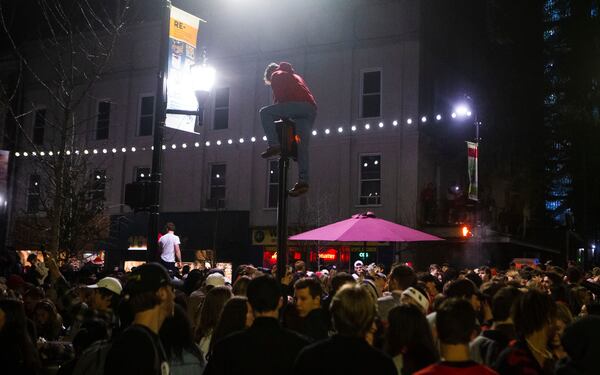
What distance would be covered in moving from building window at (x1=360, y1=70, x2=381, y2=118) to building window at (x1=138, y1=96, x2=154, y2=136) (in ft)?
34.8

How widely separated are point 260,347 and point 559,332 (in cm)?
389

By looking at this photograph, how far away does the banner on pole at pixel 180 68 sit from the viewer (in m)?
10.6

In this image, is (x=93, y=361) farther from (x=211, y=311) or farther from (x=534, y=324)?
(x=534, y=324)

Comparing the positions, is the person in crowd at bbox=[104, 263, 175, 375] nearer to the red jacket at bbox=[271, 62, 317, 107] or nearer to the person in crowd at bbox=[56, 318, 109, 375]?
the person in crowd at bbox=[56, 318, 109, 375]

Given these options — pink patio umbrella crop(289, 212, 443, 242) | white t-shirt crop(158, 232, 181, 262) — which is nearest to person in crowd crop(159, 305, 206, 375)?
pink patio umbrella crop(289, 212, 443, 242)

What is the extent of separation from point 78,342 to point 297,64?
2270 cm

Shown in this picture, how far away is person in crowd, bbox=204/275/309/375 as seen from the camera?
4172 mm

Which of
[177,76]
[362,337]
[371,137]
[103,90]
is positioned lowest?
[362,337]

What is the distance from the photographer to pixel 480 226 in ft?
80.2

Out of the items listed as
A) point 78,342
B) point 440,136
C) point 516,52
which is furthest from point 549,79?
point 78,342

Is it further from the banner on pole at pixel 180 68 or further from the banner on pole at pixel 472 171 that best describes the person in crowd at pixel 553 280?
the banner on pole at pixel 472 171

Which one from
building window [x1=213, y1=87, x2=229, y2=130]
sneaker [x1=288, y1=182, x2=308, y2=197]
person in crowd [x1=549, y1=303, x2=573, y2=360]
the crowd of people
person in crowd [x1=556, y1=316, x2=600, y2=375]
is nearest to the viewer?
the crowd of people

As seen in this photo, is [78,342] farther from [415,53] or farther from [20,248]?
[20,248]

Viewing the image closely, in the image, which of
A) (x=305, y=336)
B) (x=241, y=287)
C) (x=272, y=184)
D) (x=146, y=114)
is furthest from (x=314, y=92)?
(x=305, y=336)
